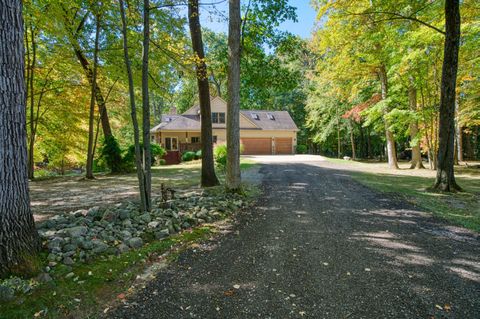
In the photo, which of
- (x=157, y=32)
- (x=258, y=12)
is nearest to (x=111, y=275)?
(x=258, y=12)

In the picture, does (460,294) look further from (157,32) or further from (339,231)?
(157,32)

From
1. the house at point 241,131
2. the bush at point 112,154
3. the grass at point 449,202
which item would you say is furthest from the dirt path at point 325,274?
the house at point 241,131

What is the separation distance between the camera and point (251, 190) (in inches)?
314

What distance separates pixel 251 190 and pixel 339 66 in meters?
10.8

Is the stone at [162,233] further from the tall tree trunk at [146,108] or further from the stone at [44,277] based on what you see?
the stone at [44,277]

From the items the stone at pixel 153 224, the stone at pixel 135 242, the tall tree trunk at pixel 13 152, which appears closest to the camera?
the tall tree trunk at pixel 13 152

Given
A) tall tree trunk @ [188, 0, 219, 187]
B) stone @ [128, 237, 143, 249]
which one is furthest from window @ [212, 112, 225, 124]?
stone @ [128, 237, 143, 249]

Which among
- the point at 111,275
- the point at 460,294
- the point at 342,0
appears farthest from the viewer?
the point at 342,0

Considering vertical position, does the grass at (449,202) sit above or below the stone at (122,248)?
below

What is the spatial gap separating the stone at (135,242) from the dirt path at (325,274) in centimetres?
70

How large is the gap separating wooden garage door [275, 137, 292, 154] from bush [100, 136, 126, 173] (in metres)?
19.5

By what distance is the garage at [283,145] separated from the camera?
98.7ft

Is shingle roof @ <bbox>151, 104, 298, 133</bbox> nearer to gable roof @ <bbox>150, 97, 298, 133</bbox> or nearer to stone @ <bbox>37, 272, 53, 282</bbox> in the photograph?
gable roof @ <bbox>150, 97, 298, 133</bbox>

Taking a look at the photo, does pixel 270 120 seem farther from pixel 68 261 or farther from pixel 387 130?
pixel 68 261
